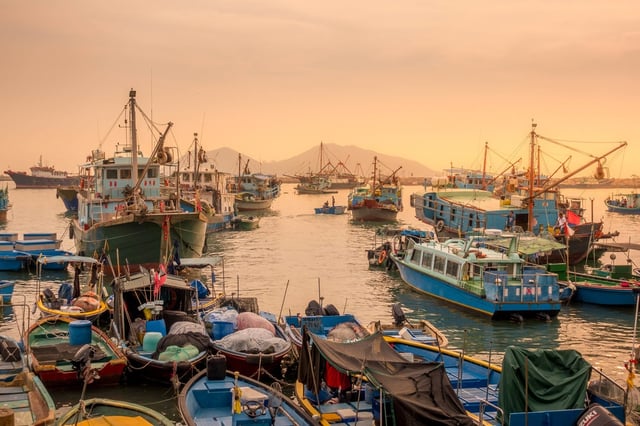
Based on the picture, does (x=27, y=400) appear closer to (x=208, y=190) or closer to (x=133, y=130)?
(x=133, y=130)

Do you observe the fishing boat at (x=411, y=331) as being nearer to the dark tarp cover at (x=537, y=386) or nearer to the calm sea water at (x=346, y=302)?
the calm sea water at (x=346, y=302)

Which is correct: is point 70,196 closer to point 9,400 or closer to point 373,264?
point 373,264

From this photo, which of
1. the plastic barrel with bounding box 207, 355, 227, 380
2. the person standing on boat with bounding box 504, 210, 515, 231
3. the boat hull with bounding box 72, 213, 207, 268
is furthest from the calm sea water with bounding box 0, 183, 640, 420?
the person standing on boat with bounding box 504, 210, 515, 231

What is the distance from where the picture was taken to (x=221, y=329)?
943 inches

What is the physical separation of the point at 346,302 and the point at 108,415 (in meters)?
21.6

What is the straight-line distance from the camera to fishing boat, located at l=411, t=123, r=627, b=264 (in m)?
49.8

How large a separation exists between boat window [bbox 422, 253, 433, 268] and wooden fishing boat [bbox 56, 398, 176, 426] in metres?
23.1

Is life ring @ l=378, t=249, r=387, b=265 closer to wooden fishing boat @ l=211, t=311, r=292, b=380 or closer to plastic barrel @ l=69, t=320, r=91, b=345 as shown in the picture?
wooden fishing boat @ l=211, t=311, r=292, b=380

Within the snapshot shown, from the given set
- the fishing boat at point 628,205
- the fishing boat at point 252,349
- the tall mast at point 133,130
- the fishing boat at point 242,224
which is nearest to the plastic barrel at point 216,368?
the fishing boat at point 252,349

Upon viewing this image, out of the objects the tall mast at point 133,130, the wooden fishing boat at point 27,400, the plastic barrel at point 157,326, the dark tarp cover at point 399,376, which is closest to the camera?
the dark tarp cover at point 399,376

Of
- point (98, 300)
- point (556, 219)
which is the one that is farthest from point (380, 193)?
point (98, 300)

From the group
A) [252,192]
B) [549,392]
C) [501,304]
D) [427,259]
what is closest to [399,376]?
[549,392]

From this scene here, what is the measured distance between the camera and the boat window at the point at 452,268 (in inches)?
1355

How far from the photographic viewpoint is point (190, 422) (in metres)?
15.9
